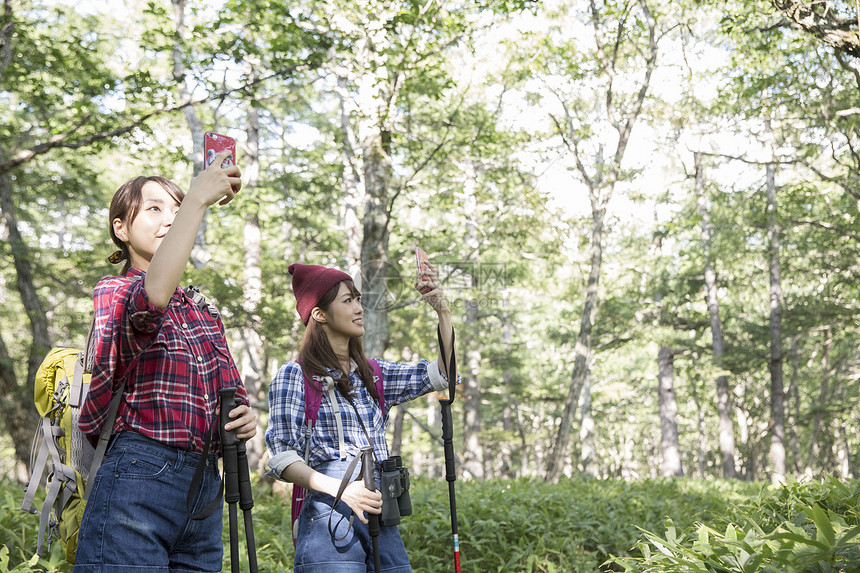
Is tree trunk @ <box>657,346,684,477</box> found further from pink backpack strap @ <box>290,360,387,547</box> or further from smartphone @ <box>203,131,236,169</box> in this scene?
smartphone @ <box>203,131,236,169</box>

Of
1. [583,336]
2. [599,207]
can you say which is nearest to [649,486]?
[583,336]

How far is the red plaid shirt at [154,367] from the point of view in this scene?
1.98 m

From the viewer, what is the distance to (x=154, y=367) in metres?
2.12

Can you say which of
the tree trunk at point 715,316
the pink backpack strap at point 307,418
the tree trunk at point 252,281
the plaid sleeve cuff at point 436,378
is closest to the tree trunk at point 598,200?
the tree trunk at point 252,281

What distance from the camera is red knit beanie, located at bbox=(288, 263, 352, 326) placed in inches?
132

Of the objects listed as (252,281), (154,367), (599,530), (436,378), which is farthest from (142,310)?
(252,281)

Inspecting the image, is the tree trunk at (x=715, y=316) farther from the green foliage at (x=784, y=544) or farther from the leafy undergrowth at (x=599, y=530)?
the green foliage at (x=784, y=544)

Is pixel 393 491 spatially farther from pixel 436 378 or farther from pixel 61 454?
pixel 61 454

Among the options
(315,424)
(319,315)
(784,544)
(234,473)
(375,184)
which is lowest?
(784,544)

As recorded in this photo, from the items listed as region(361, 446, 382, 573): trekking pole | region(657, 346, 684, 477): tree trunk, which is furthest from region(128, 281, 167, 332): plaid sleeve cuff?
region(657, 346, 684, 477): tree trunk

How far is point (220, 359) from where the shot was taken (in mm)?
2369

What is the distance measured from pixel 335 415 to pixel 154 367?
3.62 feet

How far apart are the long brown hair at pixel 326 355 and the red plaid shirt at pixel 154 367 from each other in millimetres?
791

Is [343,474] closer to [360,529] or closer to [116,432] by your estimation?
[360,529]
